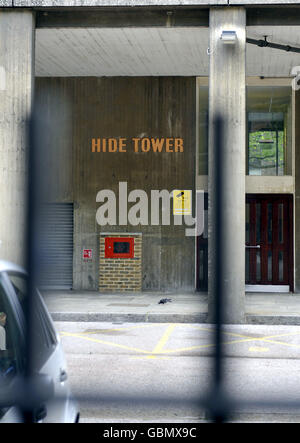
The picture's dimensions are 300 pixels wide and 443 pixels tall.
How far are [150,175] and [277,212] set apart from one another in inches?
116

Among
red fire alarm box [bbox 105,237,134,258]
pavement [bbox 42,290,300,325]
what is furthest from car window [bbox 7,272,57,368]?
red fire alarm box [bbox 105,237,134,258]

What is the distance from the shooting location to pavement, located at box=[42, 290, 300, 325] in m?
10.6

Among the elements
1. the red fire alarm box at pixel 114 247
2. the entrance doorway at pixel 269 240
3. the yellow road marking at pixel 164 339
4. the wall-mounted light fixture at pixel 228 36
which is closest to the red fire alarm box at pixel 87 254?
the red fire alarm box at pixel 114 247

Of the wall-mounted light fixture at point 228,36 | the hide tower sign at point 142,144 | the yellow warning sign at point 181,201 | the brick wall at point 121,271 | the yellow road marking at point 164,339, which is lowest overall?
the yellow road marking at point 164,339

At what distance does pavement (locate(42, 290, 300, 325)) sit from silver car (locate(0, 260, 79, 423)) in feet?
25.0

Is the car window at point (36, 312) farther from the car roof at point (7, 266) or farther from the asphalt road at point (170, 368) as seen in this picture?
the asphalt road at point (170, 368)

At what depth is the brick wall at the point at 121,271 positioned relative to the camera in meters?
14.5

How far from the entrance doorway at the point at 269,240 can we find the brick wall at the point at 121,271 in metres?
2.43

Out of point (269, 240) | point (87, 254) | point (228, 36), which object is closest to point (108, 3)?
point (228, 36)

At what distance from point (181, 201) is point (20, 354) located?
12804mm

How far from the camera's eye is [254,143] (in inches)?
575

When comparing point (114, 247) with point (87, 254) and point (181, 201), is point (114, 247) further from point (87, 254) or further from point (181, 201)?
point (181, 201)

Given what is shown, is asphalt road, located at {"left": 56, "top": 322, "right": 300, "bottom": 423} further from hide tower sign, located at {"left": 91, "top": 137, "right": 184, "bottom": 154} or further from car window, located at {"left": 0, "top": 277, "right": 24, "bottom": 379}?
hide tower sign, located at {"left": 91, "top": 137, "right": 184, "bottom": 154}

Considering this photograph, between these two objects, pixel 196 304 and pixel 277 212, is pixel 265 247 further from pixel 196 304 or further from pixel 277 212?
pixel 196 304
